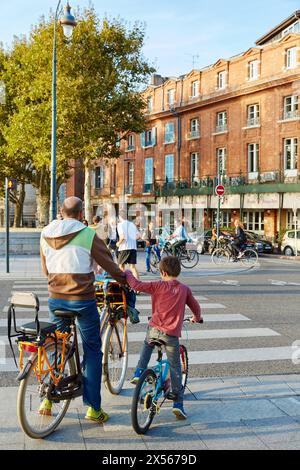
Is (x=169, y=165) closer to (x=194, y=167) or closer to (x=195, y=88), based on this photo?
(x=194, y=167)

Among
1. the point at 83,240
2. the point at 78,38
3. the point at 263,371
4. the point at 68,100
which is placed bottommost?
the point at 263,371

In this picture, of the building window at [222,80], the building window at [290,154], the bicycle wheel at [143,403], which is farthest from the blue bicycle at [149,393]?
the building window at [222,80]

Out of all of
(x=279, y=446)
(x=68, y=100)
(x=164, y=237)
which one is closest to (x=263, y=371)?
(x=279, y=446)

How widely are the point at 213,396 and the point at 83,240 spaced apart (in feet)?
6.93

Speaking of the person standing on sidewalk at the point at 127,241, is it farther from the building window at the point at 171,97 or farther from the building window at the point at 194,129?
the building window at the point at 171,97

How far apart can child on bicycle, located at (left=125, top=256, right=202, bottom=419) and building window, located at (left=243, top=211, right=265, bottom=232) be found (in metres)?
31.2

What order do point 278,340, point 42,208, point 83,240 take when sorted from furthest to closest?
point 42,208 → point 278,340 → point 83,240

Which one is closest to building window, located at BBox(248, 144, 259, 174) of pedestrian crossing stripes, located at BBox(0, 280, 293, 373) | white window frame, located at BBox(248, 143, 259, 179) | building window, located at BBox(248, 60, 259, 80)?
white window frame, located at BBox(248, 143, 259, 179)

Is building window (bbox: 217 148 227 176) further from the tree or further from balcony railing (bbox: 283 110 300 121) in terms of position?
the tree

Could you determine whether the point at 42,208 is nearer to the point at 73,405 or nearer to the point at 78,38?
the point at 78,38

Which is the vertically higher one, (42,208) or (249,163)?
(249,163)

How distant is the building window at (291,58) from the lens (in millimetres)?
32906

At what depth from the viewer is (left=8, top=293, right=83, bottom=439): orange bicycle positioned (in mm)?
4207

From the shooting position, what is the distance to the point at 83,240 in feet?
14.8
